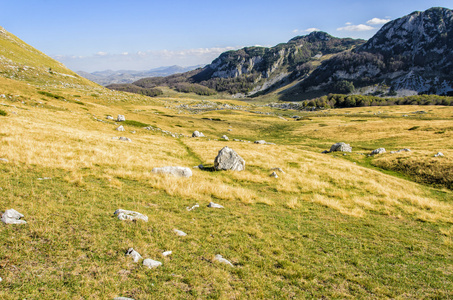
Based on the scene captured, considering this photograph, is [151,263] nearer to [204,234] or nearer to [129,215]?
[204,234]

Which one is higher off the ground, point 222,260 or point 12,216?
point 12,216

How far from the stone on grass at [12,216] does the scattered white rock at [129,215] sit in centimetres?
361

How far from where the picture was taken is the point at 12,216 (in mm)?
9430

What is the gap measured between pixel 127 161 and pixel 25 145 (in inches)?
344

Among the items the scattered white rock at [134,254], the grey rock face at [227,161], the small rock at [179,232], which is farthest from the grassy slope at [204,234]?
the grey rock face at [227,161]

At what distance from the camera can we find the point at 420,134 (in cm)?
6256

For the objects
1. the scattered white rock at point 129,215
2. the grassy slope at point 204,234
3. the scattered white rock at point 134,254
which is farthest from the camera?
the scattered white rock at point 129,215

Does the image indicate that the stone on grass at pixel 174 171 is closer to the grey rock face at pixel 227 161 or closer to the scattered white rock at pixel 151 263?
→ the grey rock face at pixel 227 161

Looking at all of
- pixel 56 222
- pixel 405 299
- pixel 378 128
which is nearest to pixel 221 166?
pixel 56 222

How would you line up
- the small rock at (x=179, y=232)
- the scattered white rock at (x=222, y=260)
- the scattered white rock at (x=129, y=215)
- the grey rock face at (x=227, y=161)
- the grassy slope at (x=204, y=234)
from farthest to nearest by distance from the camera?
the grey rock face at (x=227, y=161) → the scattered white rock at (x=129, y=215) → the small rock at (x=179, y=232) → the scattered white rock at (x=222, y=260) → the grassy slope at (x=204, y=234)

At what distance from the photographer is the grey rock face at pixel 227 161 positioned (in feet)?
88.1

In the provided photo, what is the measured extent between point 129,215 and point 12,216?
4502mm

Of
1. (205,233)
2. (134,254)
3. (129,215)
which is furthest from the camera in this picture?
(129,215)

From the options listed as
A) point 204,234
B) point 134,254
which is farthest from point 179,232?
point 134,254
